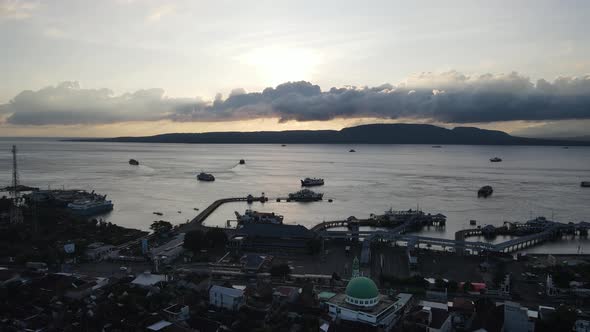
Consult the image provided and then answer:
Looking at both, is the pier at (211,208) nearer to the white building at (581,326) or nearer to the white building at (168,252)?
the white building at (168,252)

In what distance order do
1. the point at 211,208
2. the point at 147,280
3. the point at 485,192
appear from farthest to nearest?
the point at 485,192, the point at 211,208, the point at 147,280

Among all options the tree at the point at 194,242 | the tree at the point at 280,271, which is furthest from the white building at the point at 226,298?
the tree at the point at 194,242

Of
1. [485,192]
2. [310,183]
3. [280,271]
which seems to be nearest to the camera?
[280,271]

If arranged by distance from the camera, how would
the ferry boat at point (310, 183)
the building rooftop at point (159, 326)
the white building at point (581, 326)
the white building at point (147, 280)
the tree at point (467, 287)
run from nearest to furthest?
the building rooftop at point (159, 326) < the white building at point (581, 326) < the white building at point (147, 280) < the tree at point (467, 287) < the ferry boat at point (310, 183)

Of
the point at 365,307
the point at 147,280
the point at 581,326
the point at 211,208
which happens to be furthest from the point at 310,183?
the point at 581,326

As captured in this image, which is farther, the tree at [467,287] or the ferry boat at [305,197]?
the ferry boat at [305,197]

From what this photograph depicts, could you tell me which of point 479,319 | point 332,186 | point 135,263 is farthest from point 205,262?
point 332,186

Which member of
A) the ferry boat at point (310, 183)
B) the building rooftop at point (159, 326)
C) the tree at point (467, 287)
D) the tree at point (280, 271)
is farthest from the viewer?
the ferry boat at point (310, 183)

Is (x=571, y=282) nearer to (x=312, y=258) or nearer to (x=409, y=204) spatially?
(x=312, y=258)

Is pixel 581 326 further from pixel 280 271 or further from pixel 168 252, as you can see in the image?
pixel 168 252
